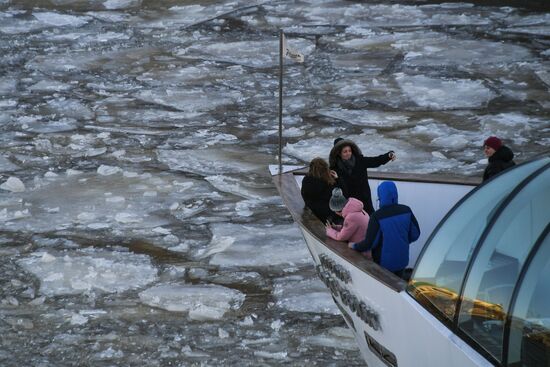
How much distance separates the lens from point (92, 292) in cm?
756

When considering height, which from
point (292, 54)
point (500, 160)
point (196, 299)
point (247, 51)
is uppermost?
point (292, 54)

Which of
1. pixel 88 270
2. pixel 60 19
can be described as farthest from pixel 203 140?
pixel 60 19

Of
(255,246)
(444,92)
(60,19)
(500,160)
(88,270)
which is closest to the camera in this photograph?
(500,160)

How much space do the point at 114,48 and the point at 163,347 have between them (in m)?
9.83

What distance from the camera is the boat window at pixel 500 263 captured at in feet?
12.8

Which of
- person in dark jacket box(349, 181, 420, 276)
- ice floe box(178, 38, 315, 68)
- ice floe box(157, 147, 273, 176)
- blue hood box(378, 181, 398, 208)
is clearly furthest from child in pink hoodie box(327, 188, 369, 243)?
ice floe box(178, 38, 315, 68)

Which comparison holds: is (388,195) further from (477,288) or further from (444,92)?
(444,92)

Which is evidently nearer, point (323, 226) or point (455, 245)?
point (455, 245)

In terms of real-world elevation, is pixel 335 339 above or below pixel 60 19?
below

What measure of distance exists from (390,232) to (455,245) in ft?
4.02

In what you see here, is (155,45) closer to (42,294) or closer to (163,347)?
(42,294)

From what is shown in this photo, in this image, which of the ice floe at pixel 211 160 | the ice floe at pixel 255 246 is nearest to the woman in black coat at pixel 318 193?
the ice floe at pixel 255 246

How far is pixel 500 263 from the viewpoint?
4.01m

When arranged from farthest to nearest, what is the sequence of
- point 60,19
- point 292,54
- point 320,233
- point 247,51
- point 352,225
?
1. point 60,19
2. point 247,51
3. point 292,54
4. point 320,233
5. point 352,225
